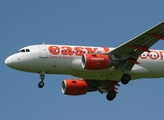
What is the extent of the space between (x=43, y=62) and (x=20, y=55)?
7.66 feet

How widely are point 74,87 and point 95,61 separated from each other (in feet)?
20.4

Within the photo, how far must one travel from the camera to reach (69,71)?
45406 millimetres

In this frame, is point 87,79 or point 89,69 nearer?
point 89,69

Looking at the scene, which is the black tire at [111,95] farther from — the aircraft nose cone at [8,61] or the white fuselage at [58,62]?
the aircraft nose cone at [8,61]

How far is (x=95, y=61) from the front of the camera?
142 feet

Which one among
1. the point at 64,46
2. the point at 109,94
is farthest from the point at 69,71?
the point at 109,94

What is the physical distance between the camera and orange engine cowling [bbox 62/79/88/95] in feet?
159

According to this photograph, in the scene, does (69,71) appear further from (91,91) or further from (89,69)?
(91,91)

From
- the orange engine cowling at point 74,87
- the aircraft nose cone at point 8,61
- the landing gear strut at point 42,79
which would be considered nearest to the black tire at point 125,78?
the orange engine cowling at point 74,87

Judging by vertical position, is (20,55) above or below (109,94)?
above

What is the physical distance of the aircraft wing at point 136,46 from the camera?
4291cm

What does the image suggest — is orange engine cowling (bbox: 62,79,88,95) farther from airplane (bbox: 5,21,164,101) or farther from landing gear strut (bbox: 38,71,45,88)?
landing gear strut (bbox: 38,71,45,88)

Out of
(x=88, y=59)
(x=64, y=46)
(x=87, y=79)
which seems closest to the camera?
(x=88, y=59)

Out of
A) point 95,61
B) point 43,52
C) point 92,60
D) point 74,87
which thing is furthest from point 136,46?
point 43,52
